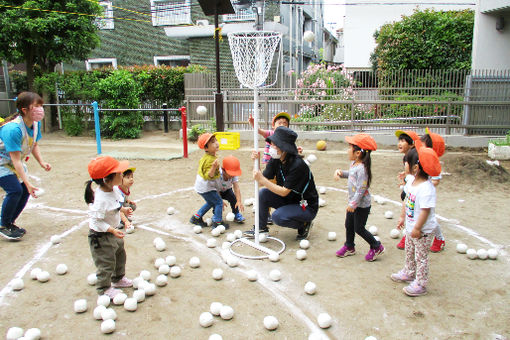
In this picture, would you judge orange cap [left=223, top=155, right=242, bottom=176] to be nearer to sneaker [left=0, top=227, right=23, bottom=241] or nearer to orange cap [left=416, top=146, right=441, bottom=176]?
orange cap [left=416, top=146, right=441, bottom=176]

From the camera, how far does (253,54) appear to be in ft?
15.3

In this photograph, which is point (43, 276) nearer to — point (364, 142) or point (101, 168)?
point (101, 168)

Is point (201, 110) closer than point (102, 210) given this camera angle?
No

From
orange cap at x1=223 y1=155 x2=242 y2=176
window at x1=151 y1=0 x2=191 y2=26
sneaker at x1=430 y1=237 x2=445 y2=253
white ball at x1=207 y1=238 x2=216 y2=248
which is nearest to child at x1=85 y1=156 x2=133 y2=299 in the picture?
white ball at x1=207 y1=238 x2=216 y2=248

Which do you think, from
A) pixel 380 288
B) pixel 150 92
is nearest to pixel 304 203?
pixel 380 288

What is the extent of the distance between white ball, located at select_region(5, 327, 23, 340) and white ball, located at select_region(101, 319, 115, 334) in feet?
2.08

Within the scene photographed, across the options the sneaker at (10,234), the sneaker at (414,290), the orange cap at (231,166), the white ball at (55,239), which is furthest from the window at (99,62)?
the sneaker at (414,290)

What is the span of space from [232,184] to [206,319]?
2.57 meters

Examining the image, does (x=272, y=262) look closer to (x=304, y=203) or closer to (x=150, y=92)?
(x=304, y=203)

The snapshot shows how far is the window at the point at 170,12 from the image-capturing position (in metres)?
22.4

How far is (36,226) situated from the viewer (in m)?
5.61

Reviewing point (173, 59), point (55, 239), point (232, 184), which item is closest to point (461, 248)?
point (232, 184)

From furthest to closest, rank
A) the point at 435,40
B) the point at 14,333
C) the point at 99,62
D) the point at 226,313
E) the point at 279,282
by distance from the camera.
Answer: the point at 99,62
the point at 435,40
the point at 279,282
the point at 226,313
the point at 14,333

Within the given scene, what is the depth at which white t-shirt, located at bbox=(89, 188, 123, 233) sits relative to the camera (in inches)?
136
